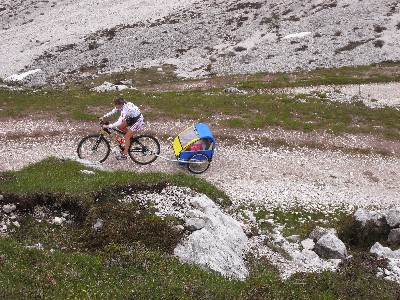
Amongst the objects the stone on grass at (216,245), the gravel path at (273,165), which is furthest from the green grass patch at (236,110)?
the stone on grass at (216,245)

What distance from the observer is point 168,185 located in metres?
21.2

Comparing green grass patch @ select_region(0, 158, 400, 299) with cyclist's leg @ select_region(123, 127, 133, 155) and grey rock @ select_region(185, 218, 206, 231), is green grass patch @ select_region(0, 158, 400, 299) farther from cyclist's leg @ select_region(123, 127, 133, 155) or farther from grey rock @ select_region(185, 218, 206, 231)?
cyclist's leg @ select_region(123, 127, 133, 155)

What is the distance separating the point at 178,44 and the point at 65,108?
38.3 m

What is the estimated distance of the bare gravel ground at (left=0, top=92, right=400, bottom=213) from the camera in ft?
83.1

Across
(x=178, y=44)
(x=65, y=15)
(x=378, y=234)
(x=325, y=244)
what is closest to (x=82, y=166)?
(x=325, y=244)

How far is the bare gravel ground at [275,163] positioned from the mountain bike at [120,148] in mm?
523

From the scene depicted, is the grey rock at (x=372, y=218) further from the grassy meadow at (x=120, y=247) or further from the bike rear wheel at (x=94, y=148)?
the bike rear wheel at (x=94, y=148)

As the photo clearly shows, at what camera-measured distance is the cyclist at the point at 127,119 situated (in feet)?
76.0

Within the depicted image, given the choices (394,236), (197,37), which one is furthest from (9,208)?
(197,37)

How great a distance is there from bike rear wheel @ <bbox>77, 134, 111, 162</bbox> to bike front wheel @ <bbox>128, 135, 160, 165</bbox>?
5.13ft

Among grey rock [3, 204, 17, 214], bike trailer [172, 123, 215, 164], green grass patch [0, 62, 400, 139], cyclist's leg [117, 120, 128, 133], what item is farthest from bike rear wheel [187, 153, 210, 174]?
grey rock [3, 204, 17, 214]

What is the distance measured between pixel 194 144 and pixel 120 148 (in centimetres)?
457

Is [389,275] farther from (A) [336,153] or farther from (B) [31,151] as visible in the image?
(B) [31,151]

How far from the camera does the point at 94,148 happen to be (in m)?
25.3
